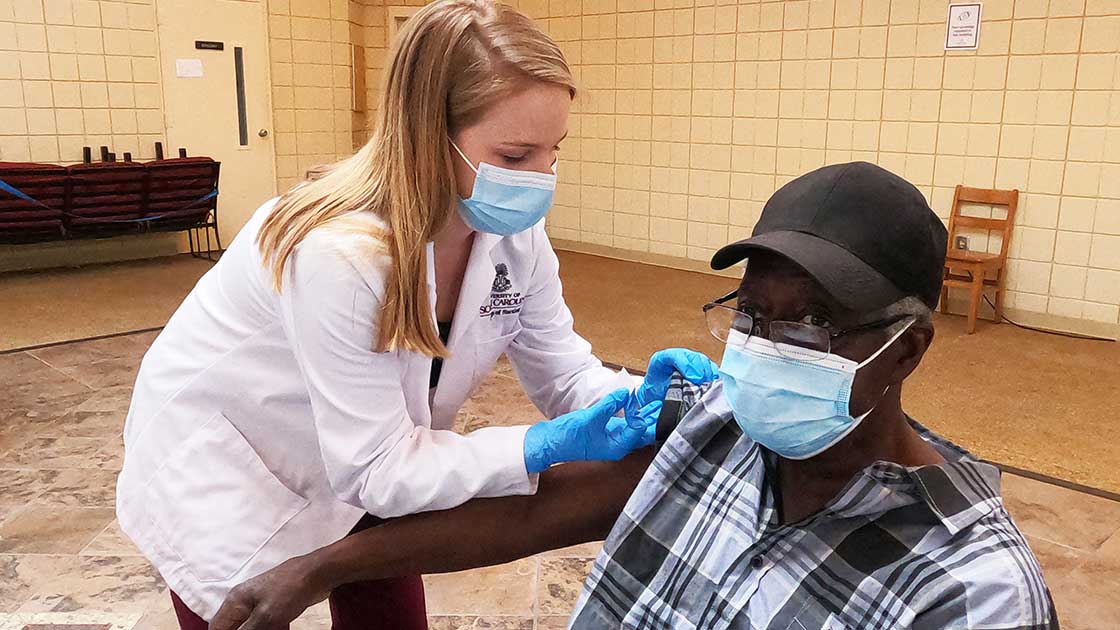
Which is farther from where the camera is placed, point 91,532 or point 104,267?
point 104,267

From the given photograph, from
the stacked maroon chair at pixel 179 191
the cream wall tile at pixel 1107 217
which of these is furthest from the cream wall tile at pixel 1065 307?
the stacked maroon chair at pixel 179 191

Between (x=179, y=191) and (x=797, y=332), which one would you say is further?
(x=179, y=191)

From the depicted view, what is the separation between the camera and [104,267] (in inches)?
224

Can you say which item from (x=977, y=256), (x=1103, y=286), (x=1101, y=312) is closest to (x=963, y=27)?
(x=977, y=256)

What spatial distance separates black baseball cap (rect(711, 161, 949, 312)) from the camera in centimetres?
85

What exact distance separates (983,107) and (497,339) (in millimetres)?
3932

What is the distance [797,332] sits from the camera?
915mm

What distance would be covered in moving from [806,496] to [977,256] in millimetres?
3798

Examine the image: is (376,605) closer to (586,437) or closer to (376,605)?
(376,605)

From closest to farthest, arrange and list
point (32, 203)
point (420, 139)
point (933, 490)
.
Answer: point (933, 490), point (420, 139), point (32, 203)

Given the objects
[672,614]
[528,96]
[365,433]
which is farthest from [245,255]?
[672,614]

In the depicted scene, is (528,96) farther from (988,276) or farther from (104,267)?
(104,267)

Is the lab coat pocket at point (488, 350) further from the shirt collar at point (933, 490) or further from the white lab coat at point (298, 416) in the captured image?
the shirt collar at point (933, 490)

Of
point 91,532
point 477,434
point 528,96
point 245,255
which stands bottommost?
point 91,532
